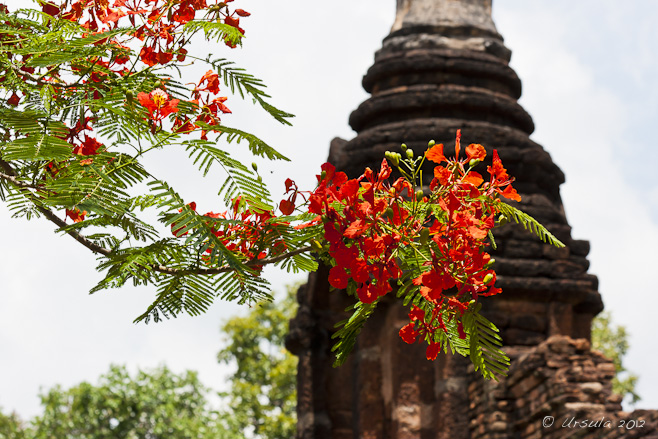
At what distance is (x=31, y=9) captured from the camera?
2705 mm

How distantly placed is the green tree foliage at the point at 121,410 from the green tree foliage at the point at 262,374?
30.7 inches

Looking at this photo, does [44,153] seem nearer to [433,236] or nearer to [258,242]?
[258,242]

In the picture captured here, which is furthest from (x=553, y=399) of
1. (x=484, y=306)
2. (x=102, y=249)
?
(x=102, y=249)

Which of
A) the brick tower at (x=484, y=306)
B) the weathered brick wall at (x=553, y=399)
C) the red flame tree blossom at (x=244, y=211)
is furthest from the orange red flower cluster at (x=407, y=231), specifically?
the brick tower at (x=484, y=306)

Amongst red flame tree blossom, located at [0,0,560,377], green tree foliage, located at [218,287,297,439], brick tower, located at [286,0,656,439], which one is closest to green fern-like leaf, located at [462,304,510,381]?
red flame tree blossom, located at [0,0,560,377]

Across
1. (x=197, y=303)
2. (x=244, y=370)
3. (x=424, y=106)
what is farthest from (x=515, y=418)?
(x=244, y=370)

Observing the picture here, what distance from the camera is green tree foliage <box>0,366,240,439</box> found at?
20.0m

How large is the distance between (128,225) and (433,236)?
2.61 feet

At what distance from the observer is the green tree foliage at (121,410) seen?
65.5ft

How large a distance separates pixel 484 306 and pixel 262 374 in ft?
44.4

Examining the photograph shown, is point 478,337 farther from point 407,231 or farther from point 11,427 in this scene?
point 11,427

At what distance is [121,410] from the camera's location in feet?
66.2

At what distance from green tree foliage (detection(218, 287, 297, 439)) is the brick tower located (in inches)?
399

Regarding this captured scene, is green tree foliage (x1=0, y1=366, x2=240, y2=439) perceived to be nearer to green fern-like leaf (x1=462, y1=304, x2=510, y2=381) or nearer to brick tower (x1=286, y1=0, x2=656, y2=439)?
brick tower (x1=286, y1=0, x2=656, y2=439)
